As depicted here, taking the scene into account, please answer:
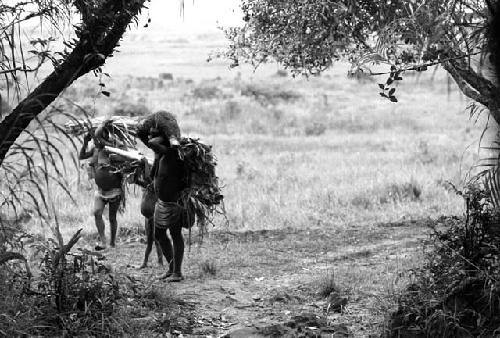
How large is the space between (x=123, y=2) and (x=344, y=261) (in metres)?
5.30

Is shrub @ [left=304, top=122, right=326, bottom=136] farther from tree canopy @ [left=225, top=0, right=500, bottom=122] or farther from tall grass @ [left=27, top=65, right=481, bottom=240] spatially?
tree canopy @ [left=225, top=0, right=500, bottom=122]

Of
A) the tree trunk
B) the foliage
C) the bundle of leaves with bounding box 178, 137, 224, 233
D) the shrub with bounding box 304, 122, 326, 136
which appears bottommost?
the shrub with bounding box 304, 122, 326, 136

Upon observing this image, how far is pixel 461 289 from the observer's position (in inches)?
237

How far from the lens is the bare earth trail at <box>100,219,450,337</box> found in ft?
23.3

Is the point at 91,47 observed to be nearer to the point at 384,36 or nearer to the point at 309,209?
the point at 384,36

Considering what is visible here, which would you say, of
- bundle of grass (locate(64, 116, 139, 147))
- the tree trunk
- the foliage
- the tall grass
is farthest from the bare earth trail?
the tree trunk

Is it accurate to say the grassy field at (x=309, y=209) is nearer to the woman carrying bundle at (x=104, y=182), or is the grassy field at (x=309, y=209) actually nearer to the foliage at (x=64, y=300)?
the foliage at (x=64, y=300)

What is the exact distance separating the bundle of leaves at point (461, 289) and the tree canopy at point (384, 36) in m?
0.90

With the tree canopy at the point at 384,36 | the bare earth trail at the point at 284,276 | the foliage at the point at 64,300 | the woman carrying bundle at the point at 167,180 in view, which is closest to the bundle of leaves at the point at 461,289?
the bare earth trail at the point at 284,276

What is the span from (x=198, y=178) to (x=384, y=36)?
2799mm

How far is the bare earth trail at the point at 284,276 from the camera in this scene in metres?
7.10

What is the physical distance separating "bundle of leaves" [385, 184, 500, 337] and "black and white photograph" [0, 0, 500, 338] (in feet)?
0.05

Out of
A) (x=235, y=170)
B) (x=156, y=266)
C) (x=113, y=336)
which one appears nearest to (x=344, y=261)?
(x=156, y=266)

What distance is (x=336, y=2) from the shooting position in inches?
296
